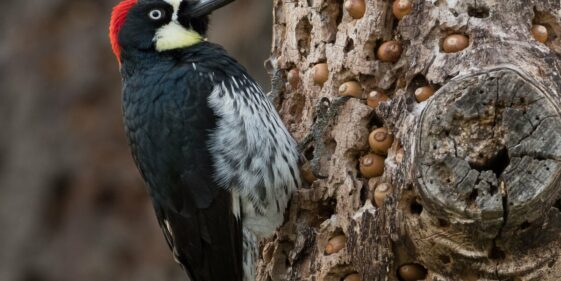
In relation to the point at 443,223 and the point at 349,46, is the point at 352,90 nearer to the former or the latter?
the point at 349,46

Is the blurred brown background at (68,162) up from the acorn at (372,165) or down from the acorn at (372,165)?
down

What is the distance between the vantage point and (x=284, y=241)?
4.72 metres

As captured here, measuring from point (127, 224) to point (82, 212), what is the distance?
33cm

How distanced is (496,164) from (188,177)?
1530mm

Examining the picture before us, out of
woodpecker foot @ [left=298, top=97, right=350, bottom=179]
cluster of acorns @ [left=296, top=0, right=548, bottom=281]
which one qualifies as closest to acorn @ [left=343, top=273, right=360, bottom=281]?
cluster of acorns @ [left=296, top=0, right=548, bottom=281]

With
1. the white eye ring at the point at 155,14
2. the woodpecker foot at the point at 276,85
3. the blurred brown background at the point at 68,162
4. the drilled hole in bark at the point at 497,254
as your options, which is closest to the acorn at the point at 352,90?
the woodpecker foot at the point at 276,85

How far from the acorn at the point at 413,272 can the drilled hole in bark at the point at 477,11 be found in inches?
37.7

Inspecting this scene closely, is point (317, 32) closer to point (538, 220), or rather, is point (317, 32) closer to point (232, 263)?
point (232, 263)

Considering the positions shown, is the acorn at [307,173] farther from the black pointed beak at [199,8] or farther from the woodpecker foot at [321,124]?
the black pointed beak at [199,8]

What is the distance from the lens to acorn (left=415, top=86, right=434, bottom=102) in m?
4.12

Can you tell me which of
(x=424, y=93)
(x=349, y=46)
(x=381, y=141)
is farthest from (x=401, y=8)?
(x=381, y=141)

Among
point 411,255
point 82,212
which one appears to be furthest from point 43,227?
point 411,255

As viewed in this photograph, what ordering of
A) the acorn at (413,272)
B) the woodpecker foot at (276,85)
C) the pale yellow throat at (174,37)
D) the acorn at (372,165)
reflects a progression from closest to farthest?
1. the acorn at (413,272)
2. the acorn at (372,165)
3. the woodpecker foot at (276,85)
4. the pale yellow throat at (174,37)

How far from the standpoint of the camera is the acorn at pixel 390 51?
435 cm
